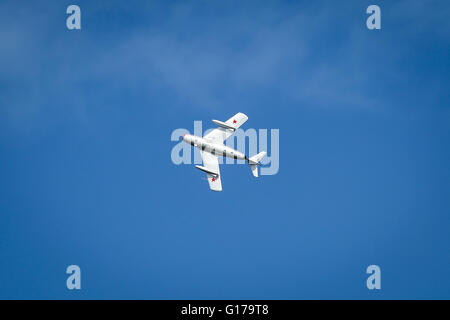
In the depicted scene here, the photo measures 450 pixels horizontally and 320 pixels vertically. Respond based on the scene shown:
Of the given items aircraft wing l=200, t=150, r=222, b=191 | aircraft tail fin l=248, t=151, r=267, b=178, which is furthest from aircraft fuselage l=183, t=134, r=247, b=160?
aircraft tail fin l=248, t=151, r=267, b=178

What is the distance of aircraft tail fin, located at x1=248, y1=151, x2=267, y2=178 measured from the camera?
71069mm

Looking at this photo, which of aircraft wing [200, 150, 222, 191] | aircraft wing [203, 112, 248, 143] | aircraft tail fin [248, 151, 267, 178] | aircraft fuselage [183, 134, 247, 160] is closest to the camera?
aircraft fuselage [183, 134, 247, 160]

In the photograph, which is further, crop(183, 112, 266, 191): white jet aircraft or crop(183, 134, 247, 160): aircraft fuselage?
crop(183, 112, 266, 191): white jet aircraft

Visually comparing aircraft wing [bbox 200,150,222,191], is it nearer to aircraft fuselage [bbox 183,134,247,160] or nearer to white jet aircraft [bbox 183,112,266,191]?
white jet aircraft [bbox 183,112,266,191]

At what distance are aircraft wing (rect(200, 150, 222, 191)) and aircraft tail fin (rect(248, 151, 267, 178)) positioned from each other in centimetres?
489

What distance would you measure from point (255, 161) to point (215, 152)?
5956 mm

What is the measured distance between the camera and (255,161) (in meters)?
71.2

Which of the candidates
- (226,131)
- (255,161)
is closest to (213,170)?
(255,161)

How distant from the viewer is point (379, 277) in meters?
69.9

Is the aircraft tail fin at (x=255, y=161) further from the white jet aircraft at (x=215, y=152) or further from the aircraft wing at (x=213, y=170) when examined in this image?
the aircraft wing at (x=213, y=170)

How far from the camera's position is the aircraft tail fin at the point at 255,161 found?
233ft

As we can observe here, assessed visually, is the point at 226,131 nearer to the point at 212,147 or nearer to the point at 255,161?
the point at 212,147
